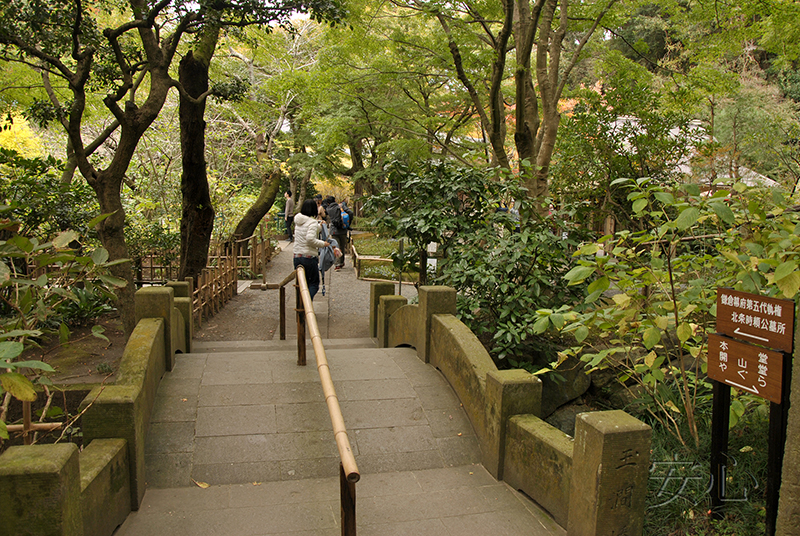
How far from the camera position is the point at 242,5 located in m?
7.09

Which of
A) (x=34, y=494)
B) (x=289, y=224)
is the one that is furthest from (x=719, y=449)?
(x=289, y=224)

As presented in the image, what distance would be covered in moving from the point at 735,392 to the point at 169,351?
4.67 metres

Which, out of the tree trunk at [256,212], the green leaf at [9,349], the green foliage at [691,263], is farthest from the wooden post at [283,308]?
the tree trunk at [256,212]

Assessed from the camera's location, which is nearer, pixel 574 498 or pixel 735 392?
pixel 574 498

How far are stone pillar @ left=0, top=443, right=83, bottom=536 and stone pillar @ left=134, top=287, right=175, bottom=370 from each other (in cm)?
258

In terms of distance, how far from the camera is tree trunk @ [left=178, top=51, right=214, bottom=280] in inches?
376

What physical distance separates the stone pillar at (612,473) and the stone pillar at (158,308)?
3.72 metres

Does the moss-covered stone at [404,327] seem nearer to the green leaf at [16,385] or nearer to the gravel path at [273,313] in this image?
the gravel path at [273,313]

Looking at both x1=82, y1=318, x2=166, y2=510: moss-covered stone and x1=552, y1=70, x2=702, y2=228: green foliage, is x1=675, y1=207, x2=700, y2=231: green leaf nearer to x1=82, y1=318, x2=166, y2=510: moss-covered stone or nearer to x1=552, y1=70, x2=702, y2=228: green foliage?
x1=82, y1=318, x2=166, y2=510: moss-covered stone

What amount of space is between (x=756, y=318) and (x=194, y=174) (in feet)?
29.2

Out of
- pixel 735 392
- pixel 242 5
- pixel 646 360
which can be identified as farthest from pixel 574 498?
pixel 242 5

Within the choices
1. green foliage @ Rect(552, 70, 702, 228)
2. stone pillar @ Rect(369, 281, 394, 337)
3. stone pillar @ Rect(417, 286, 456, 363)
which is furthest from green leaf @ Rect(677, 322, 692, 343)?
green foliage @ Rect(552, 70, 702, 228)

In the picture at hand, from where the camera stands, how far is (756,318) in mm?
3082

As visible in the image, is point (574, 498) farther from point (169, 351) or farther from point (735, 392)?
point (169, 351)
